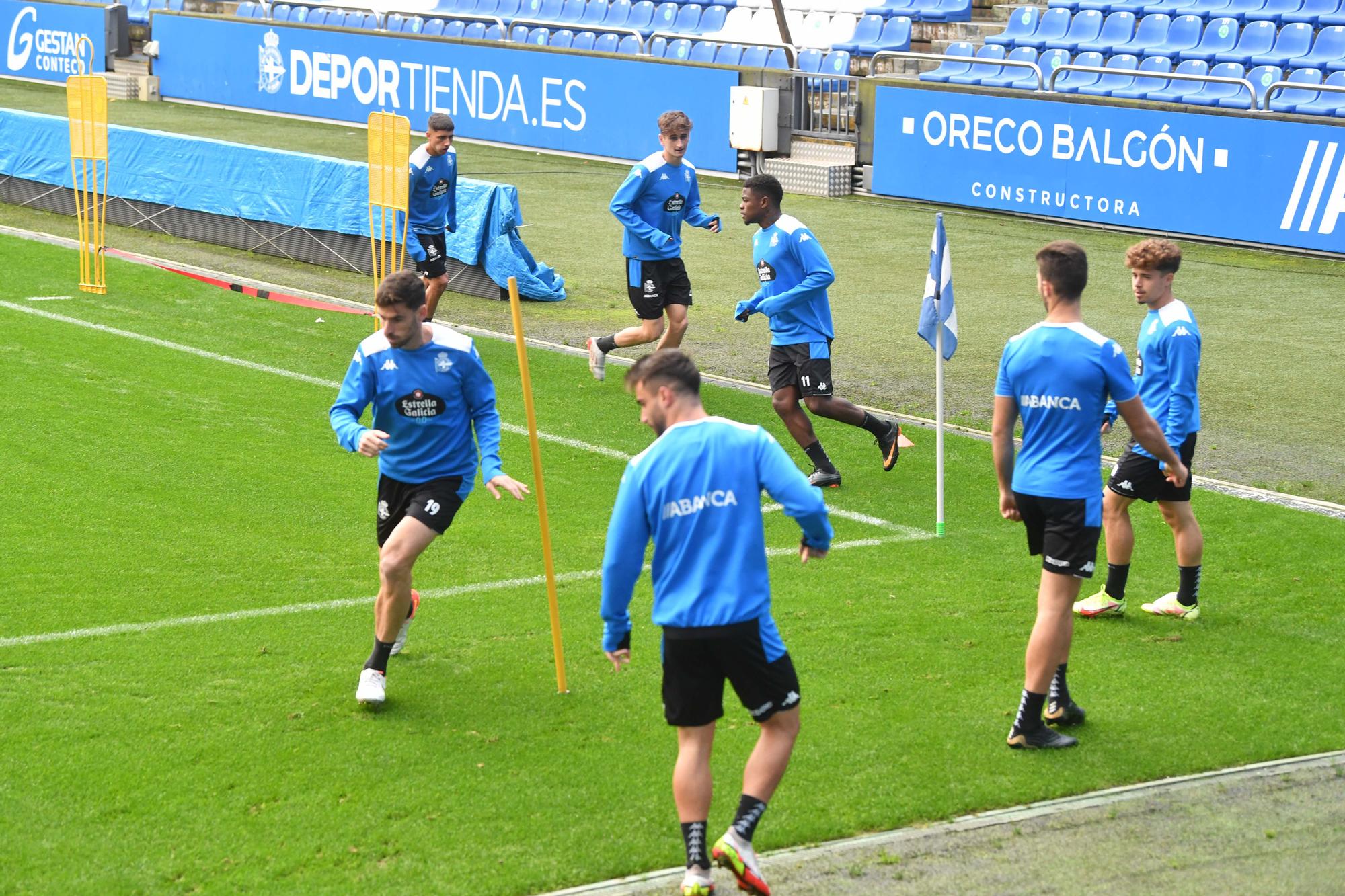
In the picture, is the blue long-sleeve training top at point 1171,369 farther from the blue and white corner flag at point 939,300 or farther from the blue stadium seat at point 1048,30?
the blue stadium seat at point 1048,30

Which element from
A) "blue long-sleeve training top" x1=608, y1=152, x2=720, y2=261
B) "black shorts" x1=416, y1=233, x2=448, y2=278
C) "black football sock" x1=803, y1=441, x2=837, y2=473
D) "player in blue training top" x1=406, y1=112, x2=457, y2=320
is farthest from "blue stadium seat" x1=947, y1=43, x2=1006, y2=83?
"black football sock" x1=803, y1=441, x2=837, y2=473

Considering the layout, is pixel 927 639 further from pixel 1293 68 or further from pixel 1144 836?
pixel 1293 68

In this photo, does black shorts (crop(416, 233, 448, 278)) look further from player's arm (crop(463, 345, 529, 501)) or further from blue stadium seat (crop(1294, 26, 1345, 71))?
blue stadium seat (crop(1294, 26, 1345, 71))

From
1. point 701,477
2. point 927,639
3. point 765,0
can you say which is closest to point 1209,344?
point 927,639

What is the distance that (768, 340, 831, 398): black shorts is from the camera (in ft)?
34.5

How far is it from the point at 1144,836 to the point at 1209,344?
32.9ft

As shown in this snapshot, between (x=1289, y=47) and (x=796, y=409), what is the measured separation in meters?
15.6

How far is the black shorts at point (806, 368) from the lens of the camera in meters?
10.5

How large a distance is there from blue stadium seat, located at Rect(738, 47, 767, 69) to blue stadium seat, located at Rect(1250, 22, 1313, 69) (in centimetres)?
809

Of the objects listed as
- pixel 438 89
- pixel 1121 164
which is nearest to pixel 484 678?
pixel 1121 164

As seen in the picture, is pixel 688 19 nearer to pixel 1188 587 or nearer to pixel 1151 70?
pixel 1151 70

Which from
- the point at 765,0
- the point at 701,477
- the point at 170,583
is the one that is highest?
the point at 765,0

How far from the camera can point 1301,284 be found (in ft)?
57.6

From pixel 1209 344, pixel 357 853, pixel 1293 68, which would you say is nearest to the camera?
pixel 357 853
